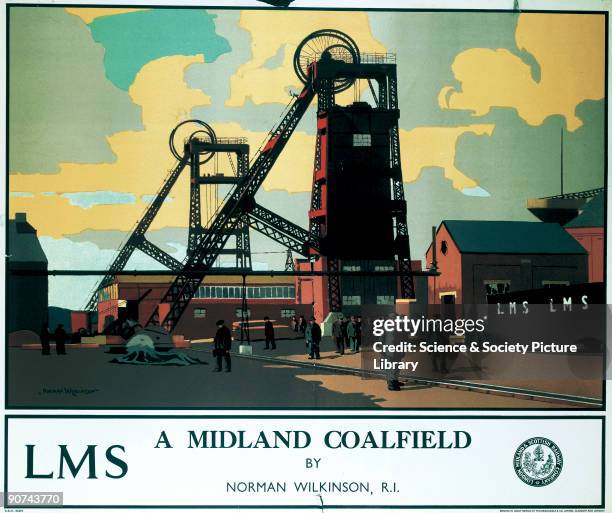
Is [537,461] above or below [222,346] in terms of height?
below

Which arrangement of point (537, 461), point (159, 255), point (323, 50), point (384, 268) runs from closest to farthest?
point (537, 461), point (323, 50), point (159, 255), point (384, 268)

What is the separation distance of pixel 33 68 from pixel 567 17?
13.2 ft

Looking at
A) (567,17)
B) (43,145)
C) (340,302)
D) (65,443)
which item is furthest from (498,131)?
(65,443)

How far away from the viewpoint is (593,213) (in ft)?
24.6

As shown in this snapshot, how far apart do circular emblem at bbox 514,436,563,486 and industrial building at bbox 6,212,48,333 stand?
3.70m

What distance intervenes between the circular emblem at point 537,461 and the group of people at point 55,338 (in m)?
3.48

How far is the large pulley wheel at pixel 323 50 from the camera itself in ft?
24.4

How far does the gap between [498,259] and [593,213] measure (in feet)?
2.58

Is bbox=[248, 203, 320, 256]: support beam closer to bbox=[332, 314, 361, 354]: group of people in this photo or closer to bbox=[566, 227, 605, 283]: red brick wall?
bbox=[332, 314, 361, 354]: group of people

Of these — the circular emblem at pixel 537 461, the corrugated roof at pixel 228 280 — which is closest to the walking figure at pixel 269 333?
the corrugated roof at pixel 228 280

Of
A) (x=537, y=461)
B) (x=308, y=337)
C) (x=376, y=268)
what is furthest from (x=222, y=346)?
(x=537, y=461)

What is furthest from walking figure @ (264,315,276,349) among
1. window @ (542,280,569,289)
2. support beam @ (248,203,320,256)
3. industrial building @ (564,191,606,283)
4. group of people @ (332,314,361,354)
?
industrial building @ (564,191,606,283)

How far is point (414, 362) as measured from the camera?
24.2 ft
